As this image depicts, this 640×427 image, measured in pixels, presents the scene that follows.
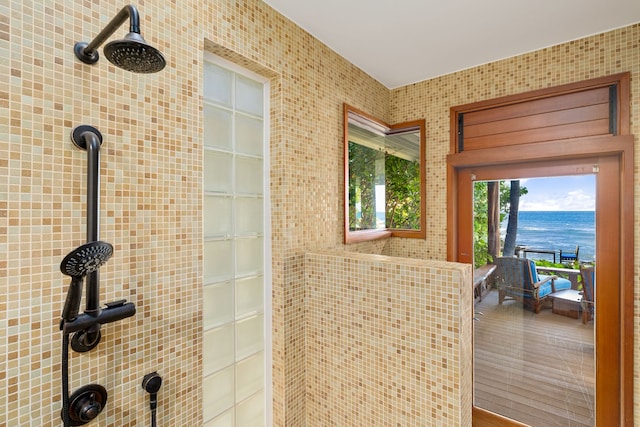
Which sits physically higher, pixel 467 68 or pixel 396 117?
pixel 467 68

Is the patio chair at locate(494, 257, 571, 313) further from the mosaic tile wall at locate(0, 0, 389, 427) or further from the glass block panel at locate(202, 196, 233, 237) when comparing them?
the glass block panel at locate(202, 196, 233, 237)

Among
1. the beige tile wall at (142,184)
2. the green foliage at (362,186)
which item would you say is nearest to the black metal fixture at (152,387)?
the beige tile wall at (142,184)

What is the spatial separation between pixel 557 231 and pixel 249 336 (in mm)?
2167

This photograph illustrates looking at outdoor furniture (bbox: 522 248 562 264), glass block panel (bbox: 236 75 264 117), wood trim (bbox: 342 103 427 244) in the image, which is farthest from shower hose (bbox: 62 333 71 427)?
outdoor furniture (bbox: 522 248 562 264)

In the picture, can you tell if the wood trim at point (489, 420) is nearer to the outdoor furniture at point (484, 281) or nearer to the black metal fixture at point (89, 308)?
the outdoor furniture at point (484, 281)

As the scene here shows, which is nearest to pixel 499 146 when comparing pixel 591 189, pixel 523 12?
pixel 591 189

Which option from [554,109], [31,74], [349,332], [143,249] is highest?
[554,109]

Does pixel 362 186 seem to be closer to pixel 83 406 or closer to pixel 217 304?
pixel 217 304

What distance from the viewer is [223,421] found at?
4.92 ft

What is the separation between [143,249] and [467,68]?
2.52 metres

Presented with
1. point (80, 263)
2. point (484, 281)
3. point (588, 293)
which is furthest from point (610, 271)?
point (80, 263)

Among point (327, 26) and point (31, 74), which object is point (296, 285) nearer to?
point (31, 74)

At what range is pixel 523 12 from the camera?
1644 millimetres

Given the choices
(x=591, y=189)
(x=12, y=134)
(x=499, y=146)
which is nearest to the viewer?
(x=12, y=134)
